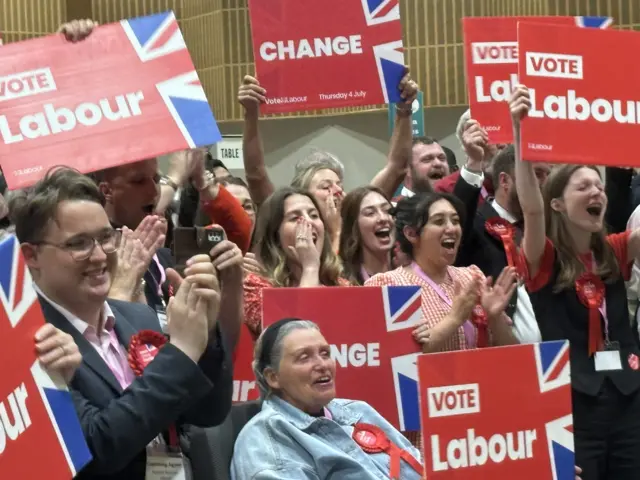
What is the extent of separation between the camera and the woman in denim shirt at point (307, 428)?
10.2 ft

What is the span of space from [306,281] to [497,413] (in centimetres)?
95

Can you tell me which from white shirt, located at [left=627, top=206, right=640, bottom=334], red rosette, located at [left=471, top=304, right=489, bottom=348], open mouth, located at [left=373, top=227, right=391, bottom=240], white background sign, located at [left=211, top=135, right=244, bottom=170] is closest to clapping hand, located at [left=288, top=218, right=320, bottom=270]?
open mouth, located at [left=373, top=227, right=391, bottom=240]

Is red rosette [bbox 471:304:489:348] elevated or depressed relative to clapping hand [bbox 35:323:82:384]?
depressed

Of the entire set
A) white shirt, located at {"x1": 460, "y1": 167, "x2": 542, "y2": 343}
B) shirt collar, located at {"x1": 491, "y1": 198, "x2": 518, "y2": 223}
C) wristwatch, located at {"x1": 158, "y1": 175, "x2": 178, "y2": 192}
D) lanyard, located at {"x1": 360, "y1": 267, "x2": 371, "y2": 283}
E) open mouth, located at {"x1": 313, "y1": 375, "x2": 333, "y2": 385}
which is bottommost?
open mouth, located at {"x1": 313, "y1": 375, "x2": 333, "y2": 385}

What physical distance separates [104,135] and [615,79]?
1799 mm

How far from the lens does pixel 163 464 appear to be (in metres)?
2.62

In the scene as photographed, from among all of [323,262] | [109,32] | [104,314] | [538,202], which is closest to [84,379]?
[104,314]

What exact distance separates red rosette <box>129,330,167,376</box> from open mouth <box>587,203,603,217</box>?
202 cm

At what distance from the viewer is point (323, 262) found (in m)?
4.16

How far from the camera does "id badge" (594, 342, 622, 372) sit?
4032 mm

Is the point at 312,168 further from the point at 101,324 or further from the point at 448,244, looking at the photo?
the point at 101,324

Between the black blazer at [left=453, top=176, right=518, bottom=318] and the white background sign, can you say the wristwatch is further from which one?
the white background sign

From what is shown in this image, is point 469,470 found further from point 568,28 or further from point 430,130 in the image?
point 430,130

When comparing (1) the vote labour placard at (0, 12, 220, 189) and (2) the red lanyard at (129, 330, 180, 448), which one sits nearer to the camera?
(2) the red lanyard at (129, 330, 180, 448)
